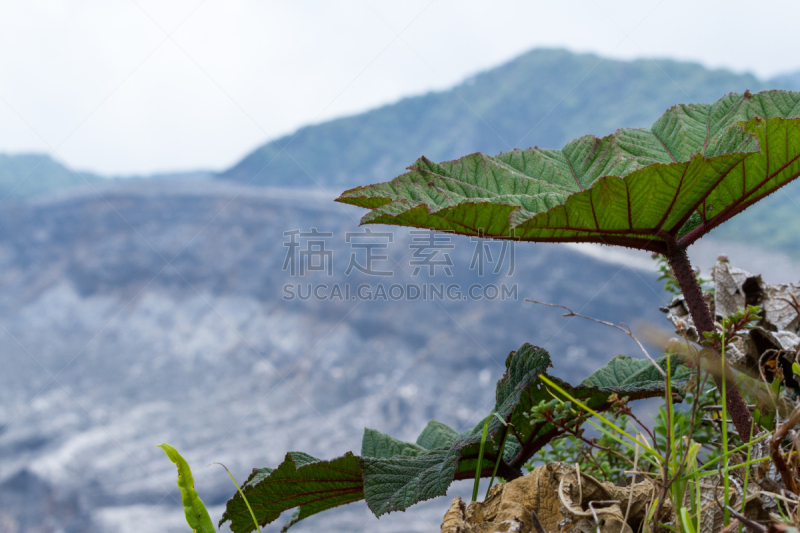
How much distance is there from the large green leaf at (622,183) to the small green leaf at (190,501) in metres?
0.34

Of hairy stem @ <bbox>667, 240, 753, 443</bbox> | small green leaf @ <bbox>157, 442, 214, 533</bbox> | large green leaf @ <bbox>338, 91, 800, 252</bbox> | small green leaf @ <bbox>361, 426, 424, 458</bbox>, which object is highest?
large green leaf @ <bbox>338, 91, 800, 252</bbox>

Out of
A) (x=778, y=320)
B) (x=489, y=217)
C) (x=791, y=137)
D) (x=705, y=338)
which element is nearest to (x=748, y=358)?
(x=778, y=320)

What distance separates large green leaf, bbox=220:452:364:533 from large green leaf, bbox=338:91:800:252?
1.06 feet

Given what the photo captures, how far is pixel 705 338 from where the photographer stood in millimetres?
612

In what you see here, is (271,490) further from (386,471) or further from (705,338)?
(705,338)

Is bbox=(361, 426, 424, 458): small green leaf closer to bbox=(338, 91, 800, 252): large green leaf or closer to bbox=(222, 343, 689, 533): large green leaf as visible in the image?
bbox=(222, 343, 689, 533): large green leaf

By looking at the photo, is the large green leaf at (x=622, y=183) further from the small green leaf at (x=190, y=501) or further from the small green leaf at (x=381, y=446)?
the small green leaf at (x=381, y=446)

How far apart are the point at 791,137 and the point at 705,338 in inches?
8.9

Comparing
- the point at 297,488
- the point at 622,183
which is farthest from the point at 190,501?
the point at 622,183

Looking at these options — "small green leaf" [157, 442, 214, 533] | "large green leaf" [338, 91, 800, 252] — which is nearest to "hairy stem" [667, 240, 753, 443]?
"large green leaf" [338, 91, 800, 252]

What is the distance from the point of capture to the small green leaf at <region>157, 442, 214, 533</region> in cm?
59

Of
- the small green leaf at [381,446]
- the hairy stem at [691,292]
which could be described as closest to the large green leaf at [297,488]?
the small green leaf at [381,446]

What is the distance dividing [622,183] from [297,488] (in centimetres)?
55

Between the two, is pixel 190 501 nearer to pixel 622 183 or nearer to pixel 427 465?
pixel 427 465
